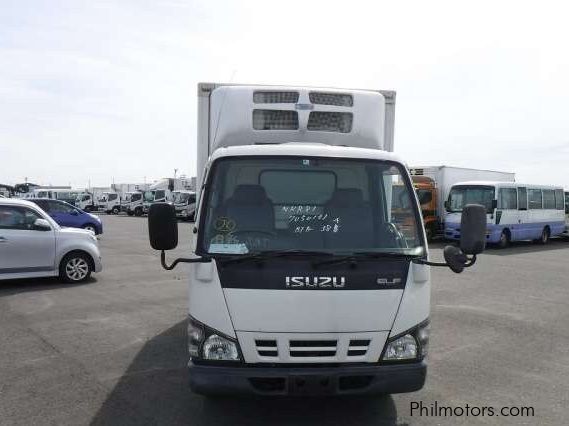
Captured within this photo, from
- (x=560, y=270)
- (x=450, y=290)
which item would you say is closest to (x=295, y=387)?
(x=450, y=290)

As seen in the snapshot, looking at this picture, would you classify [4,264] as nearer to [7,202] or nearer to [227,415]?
[7,202]

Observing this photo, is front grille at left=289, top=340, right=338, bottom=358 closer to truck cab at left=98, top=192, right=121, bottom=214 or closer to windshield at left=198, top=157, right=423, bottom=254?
windshield at left=198, top=157, right=423, bottom=254

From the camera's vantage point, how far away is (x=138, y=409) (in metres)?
4.52

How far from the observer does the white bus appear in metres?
20.1

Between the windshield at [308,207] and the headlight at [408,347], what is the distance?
0.61 metres

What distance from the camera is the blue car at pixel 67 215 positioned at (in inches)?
803

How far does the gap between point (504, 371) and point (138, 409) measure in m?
3.71

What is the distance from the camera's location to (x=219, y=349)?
382cm

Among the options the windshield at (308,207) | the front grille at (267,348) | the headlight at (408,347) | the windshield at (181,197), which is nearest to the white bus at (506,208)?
the windshield at (308,207)

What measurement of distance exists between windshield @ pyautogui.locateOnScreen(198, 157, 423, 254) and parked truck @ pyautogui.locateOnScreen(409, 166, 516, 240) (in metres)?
Result: 18.3

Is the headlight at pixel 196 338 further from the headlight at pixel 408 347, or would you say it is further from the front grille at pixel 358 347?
the headlight at pixel 408 347

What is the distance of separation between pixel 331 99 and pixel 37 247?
7.27m

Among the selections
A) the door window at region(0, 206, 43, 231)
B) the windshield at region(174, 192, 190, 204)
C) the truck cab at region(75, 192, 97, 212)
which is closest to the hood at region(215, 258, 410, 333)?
the door window at region(0, 206, 43, 231)

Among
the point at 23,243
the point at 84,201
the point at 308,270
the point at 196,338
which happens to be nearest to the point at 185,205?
the point at 84,201
